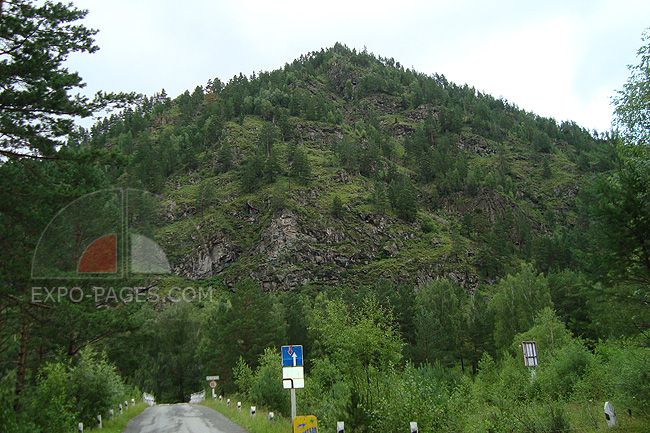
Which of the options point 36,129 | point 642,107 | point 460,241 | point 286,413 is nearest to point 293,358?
point 36,129

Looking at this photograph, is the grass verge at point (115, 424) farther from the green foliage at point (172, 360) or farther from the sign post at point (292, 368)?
the green foliage at point (172, 360)

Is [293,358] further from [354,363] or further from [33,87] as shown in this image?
[33,87]

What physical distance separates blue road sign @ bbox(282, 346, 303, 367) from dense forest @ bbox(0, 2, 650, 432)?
2.11m

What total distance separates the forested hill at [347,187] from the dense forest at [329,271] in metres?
0.72

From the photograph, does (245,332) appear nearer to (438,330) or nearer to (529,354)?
(438,330)

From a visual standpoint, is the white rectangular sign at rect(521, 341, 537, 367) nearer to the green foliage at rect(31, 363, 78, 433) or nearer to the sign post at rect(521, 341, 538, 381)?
the sign post at rect(521, 341, 538, 381)

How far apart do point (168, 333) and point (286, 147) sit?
97.6 m

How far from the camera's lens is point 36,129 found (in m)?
13.2

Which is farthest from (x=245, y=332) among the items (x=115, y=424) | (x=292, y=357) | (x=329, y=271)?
(x=329, y=271)

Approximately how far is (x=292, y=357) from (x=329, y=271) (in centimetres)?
8527

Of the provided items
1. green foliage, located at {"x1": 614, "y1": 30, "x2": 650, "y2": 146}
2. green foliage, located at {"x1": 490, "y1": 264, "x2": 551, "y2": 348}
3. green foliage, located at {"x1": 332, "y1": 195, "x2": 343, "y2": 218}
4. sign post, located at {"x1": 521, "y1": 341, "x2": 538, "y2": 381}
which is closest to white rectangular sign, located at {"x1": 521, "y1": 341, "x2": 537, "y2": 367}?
sign post, located at {"x1": 521, "y1": 341, "x2": 538, "y2": 381}

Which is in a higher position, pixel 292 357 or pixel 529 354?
pixel 292 357

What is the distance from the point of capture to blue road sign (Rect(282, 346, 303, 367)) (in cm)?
1398

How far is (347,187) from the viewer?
12912cm
